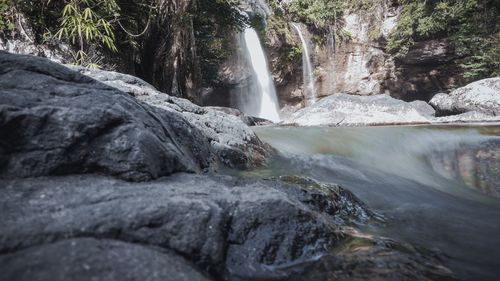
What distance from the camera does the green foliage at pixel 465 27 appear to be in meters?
12.0

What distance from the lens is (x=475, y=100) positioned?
943 cm

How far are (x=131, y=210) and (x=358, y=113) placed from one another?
29.1ft

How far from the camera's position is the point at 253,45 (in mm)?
13398

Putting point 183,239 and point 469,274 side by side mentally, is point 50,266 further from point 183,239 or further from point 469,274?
point 469,274

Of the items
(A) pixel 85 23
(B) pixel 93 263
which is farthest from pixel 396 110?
(B) pixel 93 263

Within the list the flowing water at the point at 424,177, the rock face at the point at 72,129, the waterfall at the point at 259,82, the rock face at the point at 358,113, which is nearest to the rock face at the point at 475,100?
the rock face at the point at 358,113

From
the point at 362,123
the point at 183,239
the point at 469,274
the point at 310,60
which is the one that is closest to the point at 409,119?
the point at 362,123

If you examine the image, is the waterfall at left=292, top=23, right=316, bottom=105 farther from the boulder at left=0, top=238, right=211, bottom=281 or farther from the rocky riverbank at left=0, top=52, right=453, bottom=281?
the boulder at left=0, top=238, right=211, bottom=281

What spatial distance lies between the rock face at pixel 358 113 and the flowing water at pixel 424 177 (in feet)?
5.33

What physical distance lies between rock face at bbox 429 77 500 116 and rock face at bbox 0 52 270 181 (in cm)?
974

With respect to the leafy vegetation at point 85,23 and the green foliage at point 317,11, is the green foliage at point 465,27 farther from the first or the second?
the leafy vegetation at point 85,23

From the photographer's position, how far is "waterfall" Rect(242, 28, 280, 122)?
13273 millimetres

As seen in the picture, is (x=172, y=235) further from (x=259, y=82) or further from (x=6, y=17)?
(x=259, y=82)

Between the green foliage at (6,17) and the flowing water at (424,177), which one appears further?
the green foliage at (6,17)
